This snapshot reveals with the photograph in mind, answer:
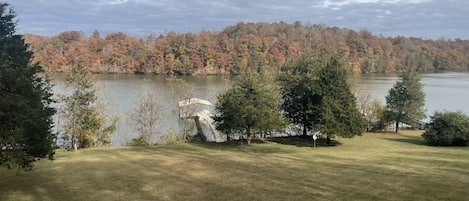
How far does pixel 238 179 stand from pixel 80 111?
17641 millimetres

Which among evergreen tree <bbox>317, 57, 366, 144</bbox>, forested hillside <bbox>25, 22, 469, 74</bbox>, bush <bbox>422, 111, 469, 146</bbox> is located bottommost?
bush <bbox>422, 111, 469, 146</bbox>

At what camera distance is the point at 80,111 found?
29156mm

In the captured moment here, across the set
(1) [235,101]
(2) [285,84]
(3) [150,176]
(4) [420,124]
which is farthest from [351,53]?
(3) [150,176]

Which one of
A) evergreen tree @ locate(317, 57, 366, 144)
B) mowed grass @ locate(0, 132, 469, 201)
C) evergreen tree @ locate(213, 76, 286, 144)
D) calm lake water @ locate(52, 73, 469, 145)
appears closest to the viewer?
mowed grass @ locate(0, 132, 469, 201)

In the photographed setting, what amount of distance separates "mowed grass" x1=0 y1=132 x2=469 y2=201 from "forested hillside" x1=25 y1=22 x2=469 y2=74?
5534cm

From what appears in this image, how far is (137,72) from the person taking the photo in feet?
299

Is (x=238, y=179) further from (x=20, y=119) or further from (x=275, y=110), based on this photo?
(x=275, y=110)

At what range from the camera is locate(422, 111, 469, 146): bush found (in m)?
30.8

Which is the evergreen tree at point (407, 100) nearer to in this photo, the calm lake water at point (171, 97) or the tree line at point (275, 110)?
the calm lake water at point (171, 97)

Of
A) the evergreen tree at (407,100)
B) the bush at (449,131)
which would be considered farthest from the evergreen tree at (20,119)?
the evergreen tree at (407,100)

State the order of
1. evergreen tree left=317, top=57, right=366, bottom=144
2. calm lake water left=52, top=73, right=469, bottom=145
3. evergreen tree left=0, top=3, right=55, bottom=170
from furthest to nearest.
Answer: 1. calm lake water left=52, top=73, right=469, bottom=145
2. evergreen tree left=317, top=57, right=366, bottom=144
3. evergreen tree left=0, top=3, right=55, bottom=170

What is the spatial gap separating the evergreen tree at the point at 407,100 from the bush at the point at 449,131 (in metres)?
7.69

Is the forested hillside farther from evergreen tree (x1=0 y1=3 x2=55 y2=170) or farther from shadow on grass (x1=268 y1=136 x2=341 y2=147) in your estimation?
evergreen tree (x1=0 y1=3 x2=55 y2=170)

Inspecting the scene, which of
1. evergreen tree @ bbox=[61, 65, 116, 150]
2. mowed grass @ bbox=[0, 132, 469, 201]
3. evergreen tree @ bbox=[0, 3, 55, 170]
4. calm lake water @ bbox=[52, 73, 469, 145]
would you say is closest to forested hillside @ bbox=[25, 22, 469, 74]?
calm lake water @ bbox=[52, 73, 469, 145]
